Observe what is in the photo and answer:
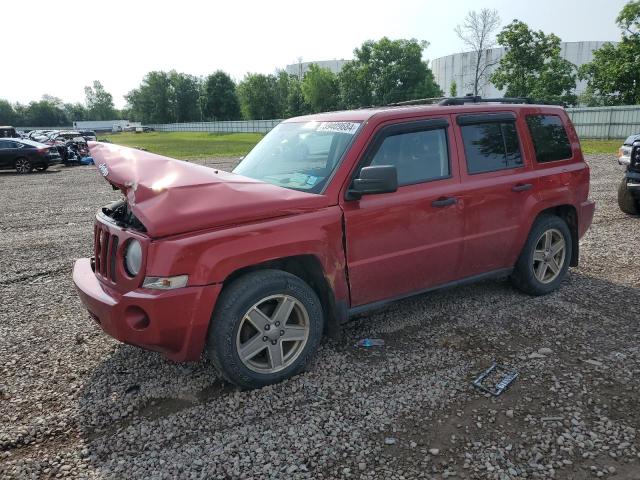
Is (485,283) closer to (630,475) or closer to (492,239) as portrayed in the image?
(492,239)

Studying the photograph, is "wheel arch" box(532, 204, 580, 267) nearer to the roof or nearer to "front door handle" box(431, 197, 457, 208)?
the roof

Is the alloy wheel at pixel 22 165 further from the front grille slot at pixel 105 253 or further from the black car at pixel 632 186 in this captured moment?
the black car at pixel 632 186

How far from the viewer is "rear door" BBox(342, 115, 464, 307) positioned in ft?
12.0

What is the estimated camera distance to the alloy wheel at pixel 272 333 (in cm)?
328

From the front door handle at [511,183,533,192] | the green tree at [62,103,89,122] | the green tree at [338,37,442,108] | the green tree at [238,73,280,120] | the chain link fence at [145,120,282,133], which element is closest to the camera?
the front door handle at [511,183,533,192]

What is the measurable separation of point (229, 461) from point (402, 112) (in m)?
2.86

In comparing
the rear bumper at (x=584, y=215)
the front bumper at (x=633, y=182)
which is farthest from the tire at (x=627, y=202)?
the rear bumper at (x=584, y=215)

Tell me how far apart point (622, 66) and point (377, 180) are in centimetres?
4459

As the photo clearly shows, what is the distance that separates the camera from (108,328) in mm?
3180

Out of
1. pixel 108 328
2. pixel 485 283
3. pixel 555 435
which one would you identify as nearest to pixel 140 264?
pixel 108 328

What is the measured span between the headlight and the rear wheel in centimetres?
2163

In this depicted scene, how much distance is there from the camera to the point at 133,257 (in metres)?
3.10

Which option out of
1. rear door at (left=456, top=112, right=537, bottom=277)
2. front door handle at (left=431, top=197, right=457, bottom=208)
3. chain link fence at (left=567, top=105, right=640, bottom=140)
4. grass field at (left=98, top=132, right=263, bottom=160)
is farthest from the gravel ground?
chain link fence at (left=567, top=105, right=640, bottom=140)

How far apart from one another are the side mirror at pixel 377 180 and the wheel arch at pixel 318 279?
0.62m
